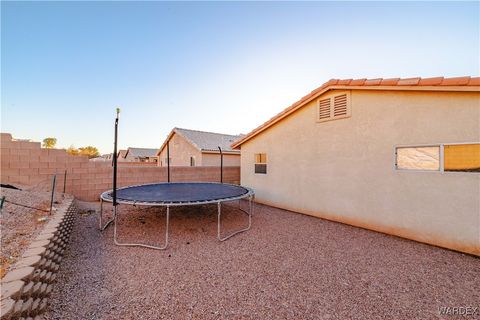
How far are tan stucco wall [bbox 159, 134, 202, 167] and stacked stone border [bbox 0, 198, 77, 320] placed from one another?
1083cm

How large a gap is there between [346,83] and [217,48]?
639 centimetres

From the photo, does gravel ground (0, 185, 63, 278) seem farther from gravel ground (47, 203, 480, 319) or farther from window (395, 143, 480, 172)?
window (395, 143, 480, 172)

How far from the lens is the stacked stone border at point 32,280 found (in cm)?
156

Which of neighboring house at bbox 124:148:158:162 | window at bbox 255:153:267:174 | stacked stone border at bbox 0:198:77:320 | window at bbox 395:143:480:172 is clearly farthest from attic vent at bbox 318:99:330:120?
neighboring house at bbox 124:148:158:162

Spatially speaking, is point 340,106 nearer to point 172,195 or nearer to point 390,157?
point 390,157

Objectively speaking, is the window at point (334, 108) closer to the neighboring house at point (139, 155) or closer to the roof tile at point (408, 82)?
the roof tile at point (408, 82)

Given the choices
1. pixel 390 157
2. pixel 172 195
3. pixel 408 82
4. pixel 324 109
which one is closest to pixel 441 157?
pixel 390 157

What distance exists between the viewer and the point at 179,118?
18516 mm

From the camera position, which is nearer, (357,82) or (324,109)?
(357,82)

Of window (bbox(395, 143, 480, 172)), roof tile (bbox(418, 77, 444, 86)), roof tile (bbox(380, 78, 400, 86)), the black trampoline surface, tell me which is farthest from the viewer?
the black trampoline surface

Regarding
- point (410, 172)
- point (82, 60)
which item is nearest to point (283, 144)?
point (410, 172)

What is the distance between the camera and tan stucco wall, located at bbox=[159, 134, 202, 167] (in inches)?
554

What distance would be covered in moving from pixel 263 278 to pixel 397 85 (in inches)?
195

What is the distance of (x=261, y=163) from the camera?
7992 millimetres
